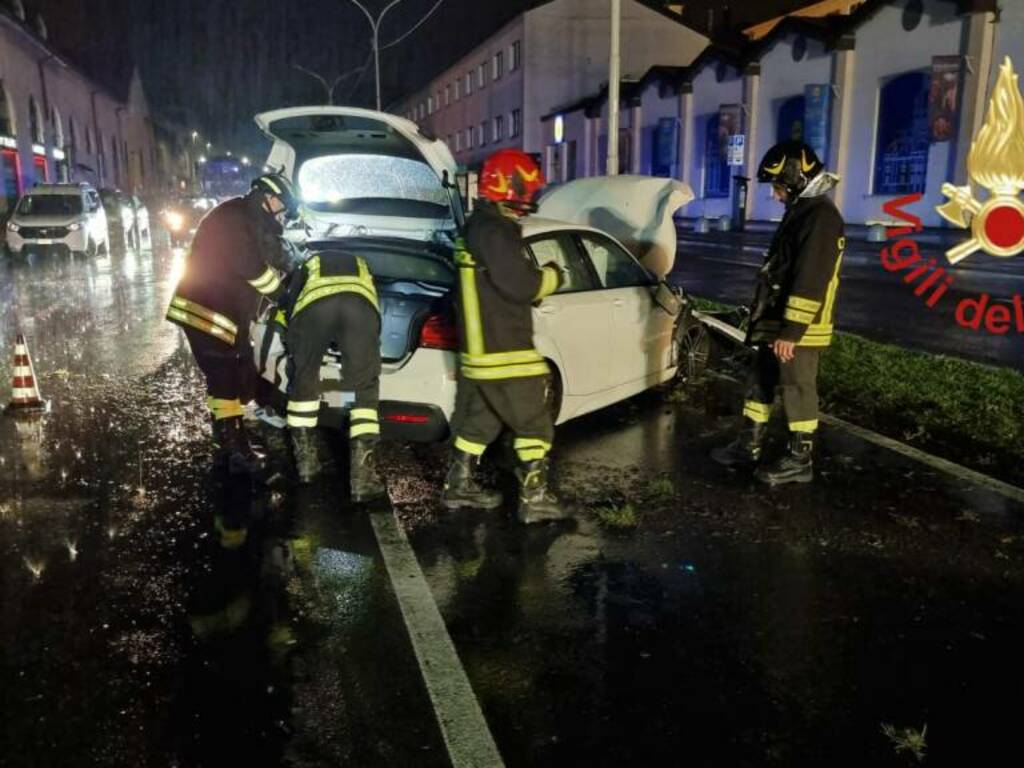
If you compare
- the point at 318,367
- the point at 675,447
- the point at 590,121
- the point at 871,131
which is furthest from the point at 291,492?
the point at 590,121

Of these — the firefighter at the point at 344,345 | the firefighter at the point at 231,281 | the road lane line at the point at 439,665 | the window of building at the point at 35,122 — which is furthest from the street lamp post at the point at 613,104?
the window of building at the point at 35,122

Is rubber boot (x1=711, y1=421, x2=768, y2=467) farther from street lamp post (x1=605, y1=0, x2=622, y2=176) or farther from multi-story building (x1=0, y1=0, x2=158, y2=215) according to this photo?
multi-story building (x1=0, y1=0, x2=158, y2=215)

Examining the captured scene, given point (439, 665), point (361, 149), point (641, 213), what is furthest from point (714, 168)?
point (439, 665)

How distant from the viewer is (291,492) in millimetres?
5055

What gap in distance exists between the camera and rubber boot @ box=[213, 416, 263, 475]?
5336 millimetres

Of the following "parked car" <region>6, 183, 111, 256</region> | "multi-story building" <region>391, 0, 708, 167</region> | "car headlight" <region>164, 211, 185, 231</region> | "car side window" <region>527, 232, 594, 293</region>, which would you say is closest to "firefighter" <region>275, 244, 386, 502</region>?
"car side window" <region>527, 232, 594, 293</region>

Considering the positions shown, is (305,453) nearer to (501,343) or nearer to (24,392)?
(501,343)

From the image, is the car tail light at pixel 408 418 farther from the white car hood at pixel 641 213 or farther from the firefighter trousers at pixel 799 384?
the white car hood at pixel 641 213

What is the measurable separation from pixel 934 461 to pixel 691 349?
230 cm

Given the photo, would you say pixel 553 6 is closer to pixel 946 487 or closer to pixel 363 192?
pixel 363 192

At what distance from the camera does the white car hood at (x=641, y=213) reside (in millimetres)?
8477

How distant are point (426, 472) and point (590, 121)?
137 feet

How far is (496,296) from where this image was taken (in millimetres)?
4441

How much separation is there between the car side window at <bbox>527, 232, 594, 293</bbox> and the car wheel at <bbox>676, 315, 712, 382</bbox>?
1274mm
